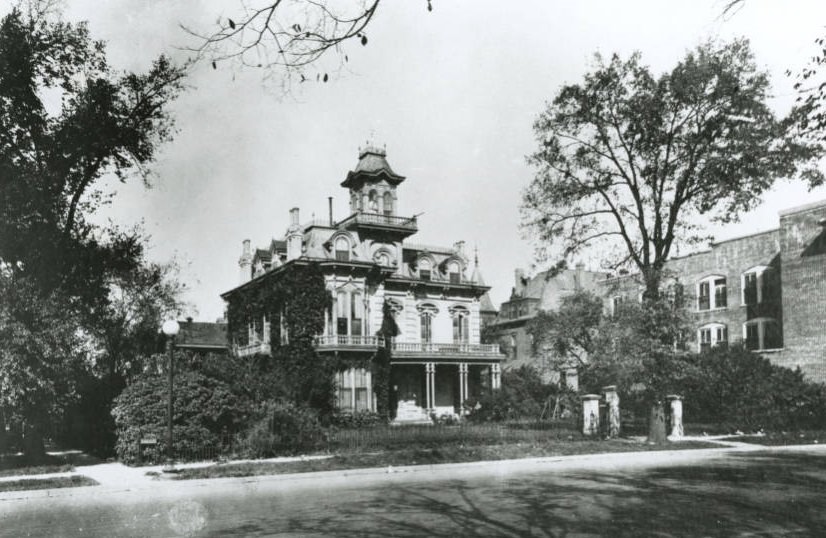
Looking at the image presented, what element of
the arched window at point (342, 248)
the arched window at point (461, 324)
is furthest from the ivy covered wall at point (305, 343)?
the arched window at point (461, 324)

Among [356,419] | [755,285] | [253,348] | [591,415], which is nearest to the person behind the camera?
[591,415]

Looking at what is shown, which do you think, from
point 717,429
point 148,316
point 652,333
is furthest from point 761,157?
point 148,316

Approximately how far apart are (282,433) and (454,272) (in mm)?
23973

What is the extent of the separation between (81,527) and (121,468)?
26.8ft

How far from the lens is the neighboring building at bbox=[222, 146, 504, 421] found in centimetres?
3578

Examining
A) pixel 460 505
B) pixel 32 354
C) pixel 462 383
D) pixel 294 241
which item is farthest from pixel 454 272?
pixel 460 505

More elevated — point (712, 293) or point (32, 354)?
point (712, 293)

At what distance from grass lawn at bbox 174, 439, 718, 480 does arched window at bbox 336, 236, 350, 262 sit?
16578mm

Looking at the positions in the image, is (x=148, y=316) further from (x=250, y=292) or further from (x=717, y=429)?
(x=717, y=429)

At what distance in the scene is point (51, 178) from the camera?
1870 centimetres

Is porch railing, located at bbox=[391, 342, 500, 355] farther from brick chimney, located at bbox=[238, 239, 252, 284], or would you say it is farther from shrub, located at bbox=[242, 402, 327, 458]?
shrub, located at bbox=[242, 402, 327, 458]

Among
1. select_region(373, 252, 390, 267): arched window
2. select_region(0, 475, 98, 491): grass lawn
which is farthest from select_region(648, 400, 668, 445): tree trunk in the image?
select_region(0, 475, 98, 491): grass lawn

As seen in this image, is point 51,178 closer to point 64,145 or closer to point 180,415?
point 64,145

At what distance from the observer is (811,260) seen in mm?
33594
